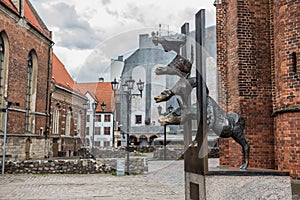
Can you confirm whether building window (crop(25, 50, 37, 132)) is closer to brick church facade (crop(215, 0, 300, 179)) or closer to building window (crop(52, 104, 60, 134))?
building window (crop(52, 104, 60, 134))

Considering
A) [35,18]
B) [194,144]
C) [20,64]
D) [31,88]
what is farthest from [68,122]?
[194,144]

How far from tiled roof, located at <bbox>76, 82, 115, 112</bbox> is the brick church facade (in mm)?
5557

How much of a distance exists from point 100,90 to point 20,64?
20603 millimetres

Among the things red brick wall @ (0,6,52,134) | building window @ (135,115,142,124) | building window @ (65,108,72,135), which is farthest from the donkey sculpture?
building window @ (65,108,72,135)

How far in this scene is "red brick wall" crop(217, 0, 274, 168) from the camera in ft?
34.9

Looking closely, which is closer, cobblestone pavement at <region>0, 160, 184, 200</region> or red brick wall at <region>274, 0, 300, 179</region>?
red brick wall at <region>274, 0, 300, 179</region>

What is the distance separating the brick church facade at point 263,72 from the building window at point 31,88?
17.8m

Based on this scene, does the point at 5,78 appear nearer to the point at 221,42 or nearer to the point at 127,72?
the point at 221,42

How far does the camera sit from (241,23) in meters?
11.1

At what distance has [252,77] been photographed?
1098 centimetres

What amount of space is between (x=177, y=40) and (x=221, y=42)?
9664 mm

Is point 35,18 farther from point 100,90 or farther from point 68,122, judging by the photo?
point 100,90

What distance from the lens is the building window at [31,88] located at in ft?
83.7

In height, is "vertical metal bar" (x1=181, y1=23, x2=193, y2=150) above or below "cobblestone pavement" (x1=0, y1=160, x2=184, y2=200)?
above
